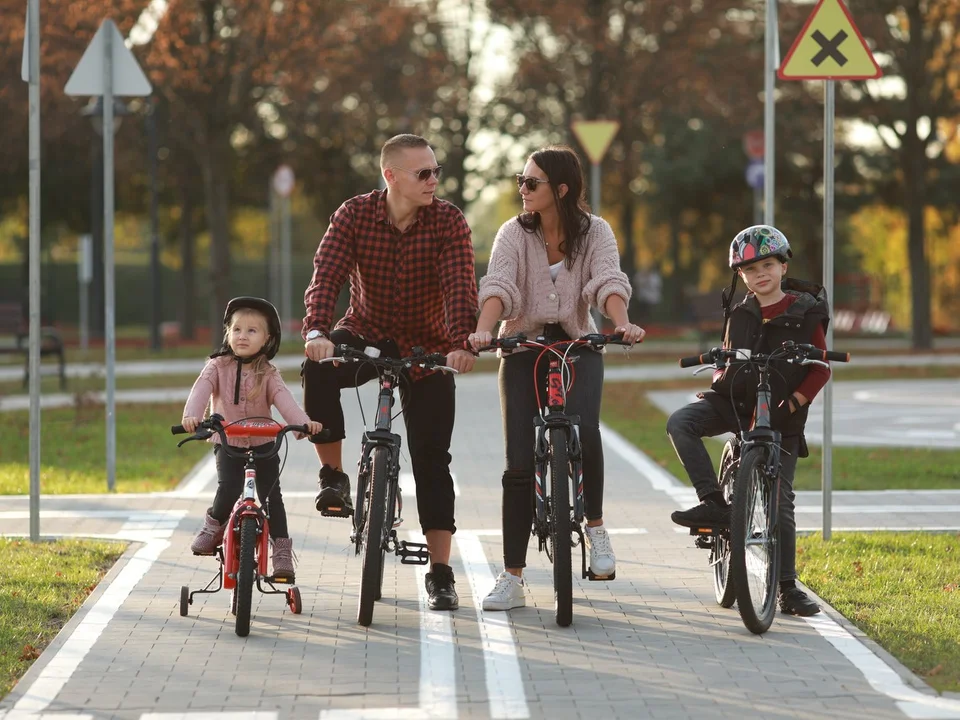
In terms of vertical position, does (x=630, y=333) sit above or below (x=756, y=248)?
below

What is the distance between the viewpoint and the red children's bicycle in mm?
6594

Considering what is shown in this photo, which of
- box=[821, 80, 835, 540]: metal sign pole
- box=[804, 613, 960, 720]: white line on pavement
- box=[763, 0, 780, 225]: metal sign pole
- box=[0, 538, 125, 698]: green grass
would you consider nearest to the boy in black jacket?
box=[804, 613, 960, 720]: white line on pavement

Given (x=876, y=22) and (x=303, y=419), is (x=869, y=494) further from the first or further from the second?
(x=876, y=22)

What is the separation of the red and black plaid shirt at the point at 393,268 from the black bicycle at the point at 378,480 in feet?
0.66

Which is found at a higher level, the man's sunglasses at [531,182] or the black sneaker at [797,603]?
the man's sunglasses at [531,182]

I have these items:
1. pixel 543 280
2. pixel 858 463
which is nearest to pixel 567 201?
pixel 543 280

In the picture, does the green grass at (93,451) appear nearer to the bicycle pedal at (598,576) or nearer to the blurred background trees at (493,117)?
the bicycle pedal at (598,576)

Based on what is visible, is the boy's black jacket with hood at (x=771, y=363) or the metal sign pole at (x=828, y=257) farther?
the metal sign pole at (x=828, y=257)

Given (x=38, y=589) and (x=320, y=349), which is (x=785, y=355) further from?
(x=38, y=589)

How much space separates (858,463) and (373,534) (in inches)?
285

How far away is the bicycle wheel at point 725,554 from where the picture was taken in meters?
7.07

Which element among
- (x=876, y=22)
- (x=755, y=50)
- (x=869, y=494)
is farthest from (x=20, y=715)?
(x=755, y=50)

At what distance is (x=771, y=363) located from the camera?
6961 millimetres

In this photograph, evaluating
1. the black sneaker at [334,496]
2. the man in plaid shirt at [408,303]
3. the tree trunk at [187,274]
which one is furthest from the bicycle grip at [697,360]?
the tree trunk at [187,274]
